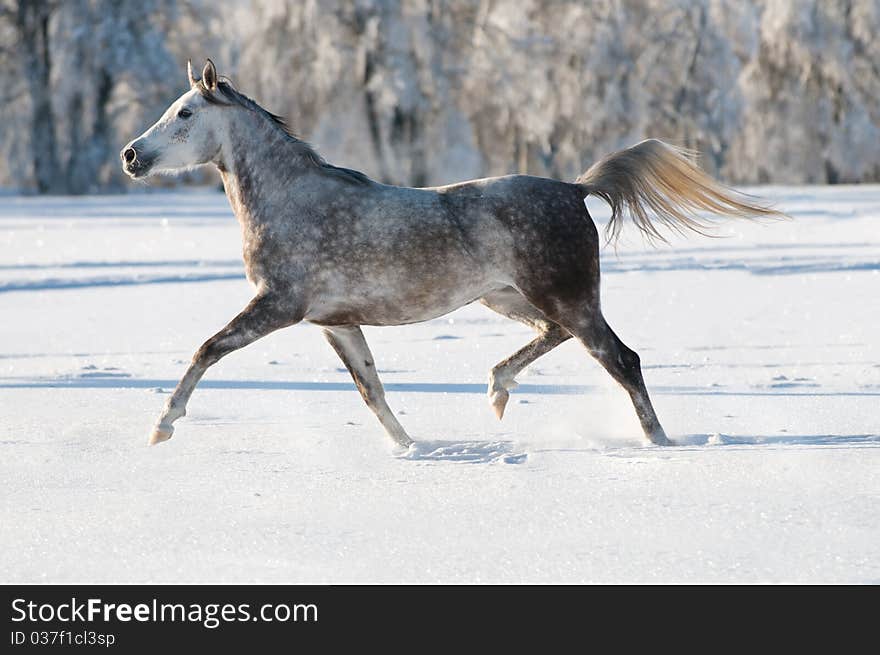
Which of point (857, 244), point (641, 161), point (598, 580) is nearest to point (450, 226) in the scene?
point (641, 161)

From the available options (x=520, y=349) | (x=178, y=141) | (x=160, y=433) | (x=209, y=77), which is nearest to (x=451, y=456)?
(x=520, y=349)

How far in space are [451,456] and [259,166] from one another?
1519 mm

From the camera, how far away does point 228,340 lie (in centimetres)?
581

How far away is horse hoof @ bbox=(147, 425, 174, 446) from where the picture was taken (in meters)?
5.76

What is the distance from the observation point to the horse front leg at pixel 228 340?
18.9 feet

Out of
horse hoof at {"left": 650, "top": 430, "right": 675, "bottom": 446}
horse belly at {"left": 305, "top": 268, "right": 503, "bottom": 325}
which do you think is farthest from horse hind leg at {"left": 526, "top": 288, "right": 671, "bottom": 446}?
horse belly at {"left": 305, "top": 268, "right": 503, "bottom": 325}

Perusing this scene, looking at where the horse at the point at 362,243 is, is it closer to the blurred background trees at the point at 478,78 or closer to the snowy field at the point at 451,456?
the snowy field at the point at 451,456

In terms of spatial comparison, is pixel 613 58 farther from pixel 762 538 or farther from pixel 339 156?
pixel 762 538

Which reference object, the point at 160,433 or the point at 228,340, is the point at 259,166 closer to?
the point at 228,340

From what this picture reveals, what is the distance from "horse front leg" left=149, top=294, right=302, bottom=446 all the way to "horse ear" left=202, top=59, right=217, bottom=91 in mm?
977

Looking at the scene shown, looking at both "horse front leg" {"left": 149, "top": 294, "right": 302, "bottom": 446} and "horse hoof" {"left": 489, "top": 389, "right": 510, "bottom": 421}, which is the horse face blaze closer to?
"horse front leg" {"left": 149, "top": 294, "right": 302, "bottom": 446}

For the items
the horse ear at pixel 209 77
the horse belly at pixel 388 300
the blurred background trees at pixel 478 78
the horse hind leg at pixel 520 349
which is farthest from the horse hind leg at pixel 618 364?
the blurred background trees at pixel 478 78

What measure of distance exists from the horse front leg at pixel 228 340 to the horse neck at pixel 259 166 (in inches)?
17.5

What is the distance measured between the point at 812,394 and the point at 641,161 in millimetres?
1733
